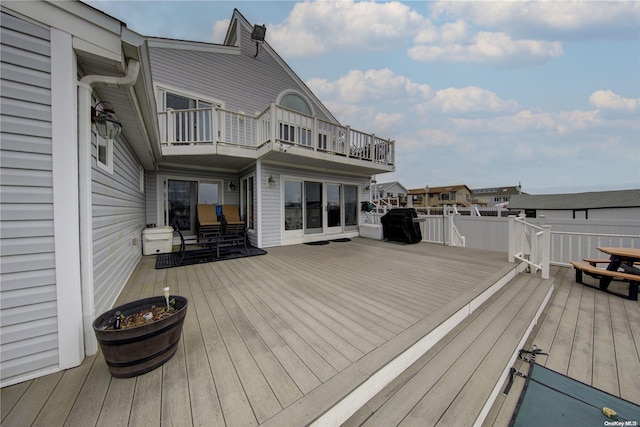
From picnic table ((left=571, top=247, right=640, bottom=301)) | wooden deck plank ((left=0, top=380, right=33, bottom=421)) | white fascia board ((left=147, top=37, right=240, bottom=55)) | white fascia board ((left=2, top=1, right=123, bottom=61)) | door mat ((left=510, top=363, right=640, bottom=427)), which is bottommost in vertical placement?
door mat ((left=510, top=363, right=640, bottom=427))

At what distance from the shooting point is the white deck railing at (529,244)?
3846mm

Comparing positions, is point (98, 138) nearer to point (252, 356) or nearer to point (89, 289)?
point (89, 289)

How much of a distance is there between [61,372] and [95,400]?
525mm

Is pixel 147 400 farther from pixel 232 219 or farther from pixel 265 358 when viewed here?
pixel 232 219

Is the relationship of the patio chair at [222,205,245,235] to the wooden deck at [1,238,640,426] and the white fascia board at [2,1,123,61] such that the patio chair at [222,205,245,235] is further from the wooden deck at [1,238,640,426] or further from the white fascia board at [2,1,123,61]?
the white fascia board at [2,1,123,61]

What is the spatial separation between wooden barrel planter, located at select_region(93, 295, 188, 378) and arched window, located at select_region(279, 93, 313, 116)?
26.3ft

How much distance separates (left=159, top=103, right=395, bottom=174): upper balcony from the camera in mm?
5441

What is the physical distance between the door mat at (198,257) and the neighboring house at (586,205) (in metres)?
21.1

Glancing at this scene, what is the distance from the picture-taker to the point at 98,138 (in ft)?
7.50

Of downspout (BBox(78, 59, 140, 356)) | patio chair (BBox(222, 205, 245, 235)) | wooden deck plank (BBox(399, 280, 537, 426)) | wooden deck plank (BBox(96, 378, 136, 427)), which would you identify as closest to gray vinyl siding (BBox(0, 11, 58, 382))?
downspout (BBox(78, 59, 140, 356))

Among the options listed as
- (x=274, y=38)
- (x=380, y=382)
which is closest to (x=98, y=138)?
(x=380, y=382)

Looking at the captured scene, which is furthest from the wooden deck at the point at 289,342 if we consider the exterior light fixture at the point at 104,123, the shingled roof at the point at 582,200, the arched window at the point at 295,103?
the shingled roof at the point at 582,200

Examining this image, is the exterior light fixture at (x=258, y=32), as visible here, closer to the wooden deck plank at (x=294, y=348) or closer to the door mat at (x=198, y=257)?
the door mat at (x=198, y=257)

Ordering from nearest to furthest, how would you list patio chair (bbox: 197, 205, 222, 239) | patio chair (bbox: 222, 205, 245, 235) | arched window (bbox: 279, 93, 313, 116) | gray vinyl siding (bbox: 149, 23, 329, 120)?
patio chair (bbox: 197, 205, 222, 239)
gray vinyl siding (bbox: 149, 23, 329, 120)
patio chair (bbox: 222, 205, 245, 235)
arched window (bbox: 279, 93, 313, 116)
